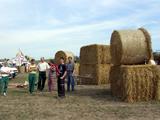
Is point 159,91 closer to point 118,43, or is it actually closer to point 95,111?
point 118,43

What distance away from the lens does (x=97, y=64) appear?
27609 mm

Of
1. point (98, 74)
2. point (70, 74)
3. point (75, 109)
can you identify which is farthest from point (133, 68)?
point (98, 74)

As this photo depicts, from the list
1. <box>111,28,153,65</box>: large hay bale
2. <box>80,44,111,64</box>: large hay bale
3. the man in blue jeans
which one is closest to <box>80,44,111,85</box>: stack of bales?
<box>80,44,111,64</box>: large hay bale

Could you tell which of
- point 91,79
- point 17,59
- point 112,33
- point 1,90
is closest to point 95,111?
point 112,33

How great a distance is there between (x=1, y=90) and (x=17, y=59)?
2211 centimetres

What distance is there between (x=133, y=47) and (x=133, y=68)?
3.66 feet

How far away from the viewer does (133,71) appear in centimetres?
1697

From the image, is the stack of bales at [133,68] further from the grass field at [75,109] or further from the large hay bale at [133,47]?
the grass field at [75,109]

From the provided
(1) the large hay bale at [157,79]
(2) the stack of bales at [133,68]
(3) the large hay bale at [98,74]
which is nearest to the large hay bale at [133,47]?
(2) the stack of bales at [133,68]

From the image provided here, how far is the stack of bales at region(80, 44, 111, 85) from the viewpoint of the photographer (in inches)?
1080

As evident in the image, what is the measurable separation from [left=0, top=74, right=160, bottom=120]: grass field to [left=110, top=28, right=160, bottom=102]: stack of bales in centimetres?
59

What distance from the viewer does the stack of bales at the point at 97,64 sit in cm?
2744

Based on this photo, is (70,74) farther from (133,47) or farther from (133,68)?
(133,68)

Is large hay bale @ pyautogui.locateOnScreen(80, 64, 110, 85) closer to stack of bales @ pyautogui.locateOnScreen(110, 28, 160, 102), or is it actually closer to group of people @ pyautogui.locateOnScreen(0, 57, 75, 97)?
group of people @ pyautogui.locateOnScreen(0, 57, 75, 97)
